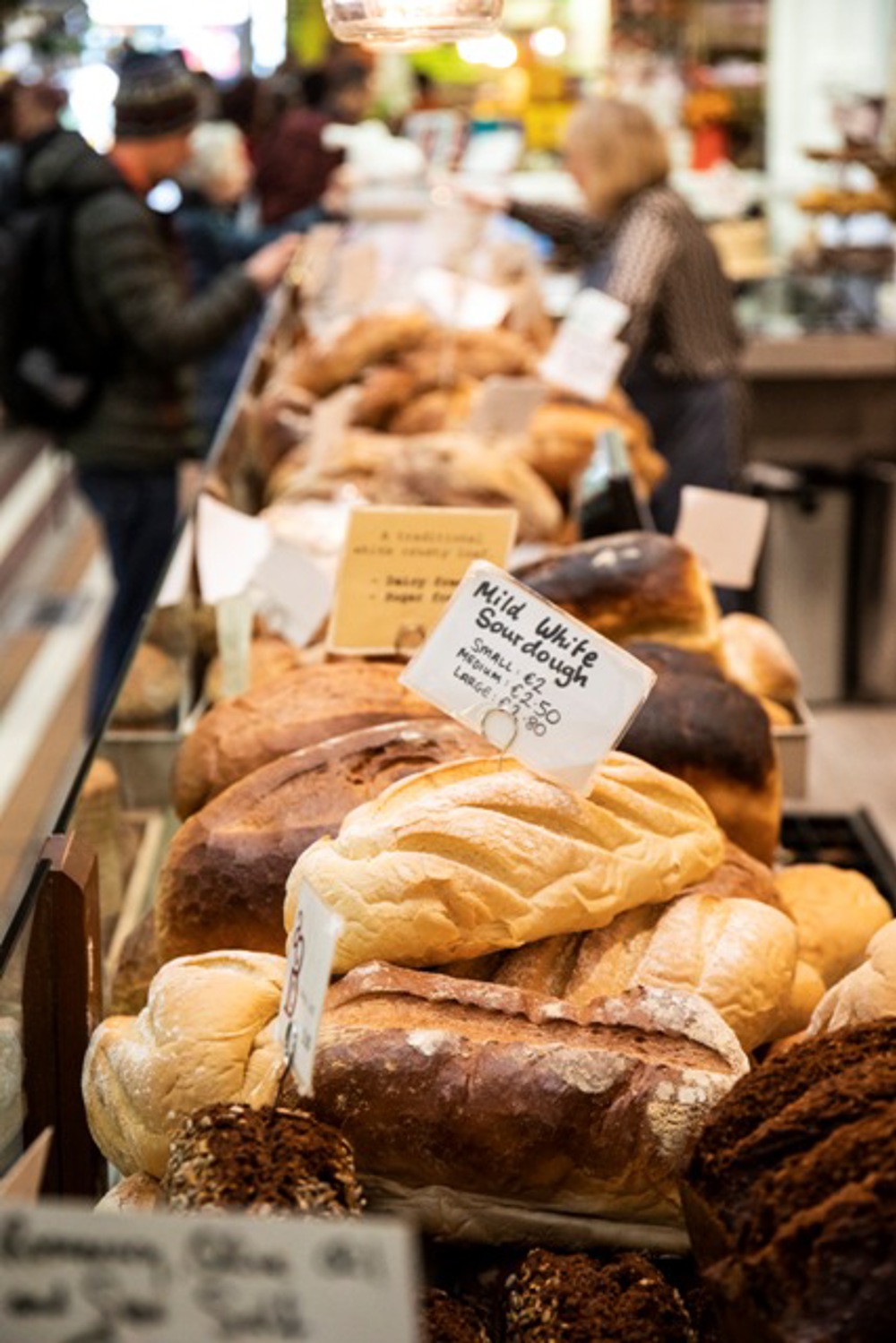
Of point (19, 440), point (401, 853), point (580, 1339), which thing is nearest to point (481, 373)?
point (401, 853)

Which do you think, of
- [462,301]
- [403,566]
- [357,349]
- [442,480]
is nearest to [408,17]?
[403,566]

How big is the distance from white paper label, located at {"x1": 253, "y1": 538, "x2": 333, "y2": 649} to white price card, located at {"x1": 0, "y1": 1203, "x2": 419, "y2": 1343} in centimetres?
167

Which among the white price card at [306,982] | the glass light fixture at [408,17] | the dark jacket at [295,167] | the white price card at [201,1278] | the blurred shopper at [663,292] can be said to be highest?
the glass light fixture at [408,17]

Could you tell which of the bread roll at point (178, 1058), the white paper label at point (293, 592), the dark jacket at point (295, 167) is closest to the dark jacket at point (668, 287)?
the white paper label at point (293, 592)

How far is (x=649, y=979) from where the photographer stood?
5.12 feet

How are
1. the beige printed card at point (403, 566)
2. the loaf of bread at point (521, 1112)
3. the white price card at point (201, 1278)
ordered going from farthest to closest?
the beige printed card at point (403, 566) < the loaf of bread at point (521, 1112) < the white price card at point (201, 1278)

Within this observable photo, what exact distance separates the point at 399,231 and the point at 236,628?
13.1 ft

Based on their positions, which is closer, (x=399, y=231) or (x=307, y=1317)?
(x=307, y=1317)

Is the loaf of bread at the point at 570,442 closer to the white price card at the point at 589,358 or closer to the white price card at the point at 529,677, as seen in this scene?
the white price card at the point at 589,358

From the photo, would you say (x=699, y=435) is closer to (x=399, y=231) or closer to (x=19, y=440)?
(x=399, y=231)

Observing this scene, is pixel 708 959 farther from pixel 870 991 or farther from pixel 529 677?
pixel 529 677

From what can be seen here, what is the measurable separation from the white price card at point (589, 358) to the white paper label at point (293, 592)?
1.66 meters

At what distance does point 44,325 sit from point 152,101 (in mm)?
705

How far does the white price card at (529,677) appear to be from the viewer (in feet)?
5.15
